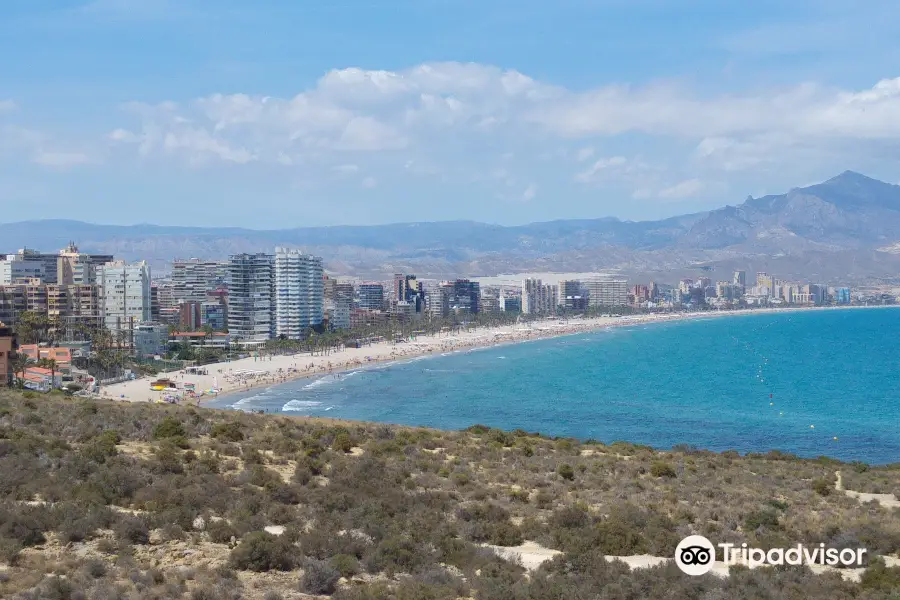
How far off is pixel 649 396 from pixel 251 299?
72.4 m

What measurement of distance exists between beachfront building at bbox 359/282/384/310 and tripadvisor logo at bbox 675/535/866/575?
171 metres

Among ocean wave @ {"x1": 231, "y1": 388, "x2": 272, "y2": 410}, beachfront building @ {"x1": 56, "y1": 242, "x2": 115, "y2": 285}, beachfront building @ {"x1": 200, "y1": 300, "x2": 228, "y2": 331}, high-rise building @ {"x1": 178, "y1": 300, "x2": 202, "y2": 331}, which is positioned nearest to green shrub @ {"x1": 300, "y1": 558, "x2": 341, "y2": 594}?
ocean wave @ {"x1": 231, "y1": 388, "x2": 272, "y2": 410}

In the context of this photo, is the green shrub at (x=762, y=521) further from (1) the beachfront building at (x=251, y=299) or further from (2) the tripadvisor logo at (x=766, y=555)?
(1) the beachfront building at (x=251, y=299)

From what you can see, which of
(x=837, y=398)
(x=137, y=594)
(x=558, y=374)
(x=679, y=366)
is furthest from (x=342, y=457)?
(x=679, y=366)

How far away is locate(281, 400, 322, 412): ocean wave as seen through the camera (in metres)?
63.8

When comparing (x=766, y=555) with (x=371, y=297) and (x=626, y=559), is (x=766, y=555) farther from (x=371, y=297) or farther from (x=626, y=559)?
(x=371, y=297)

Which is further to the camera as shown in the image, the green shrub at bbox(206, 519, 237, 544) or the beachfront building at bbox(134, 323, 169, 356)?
the beachfront building at bbox(134, 323, 169, 356)

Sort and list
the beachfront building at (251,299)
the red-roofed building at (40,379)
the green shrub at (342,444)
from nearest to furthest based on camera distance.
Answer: the green shrub at (342,444), the red-roofed building at (40,379), the beachfront building at (251,299)

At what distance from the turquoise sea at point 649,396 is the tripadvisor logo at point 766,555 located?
32443 mm

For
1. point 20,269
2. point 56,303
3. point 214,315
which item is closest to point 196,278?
point 20,269

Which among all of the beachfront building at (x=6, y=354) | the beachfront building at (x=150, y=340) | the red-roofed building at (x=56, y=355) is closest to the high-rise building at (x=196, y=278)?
the beachfront building at (x=150, y=340)

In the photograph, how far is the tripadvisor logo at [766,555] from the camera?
13.6 metres

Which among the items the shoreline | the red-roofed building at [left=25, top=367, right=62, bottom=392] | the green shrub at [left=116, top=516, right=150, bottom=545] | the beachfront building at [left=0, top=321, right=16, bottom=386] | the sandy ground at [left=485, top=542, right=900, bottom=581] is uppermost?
the green shrub at [left=116, top=516, right=150, bottom=545]

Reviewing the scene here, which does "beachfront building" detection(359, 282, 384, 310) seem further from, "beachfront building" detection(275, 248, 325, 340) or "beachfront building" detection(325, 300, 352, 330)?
"beachfront building" detection(275, 248, 325, 340)
